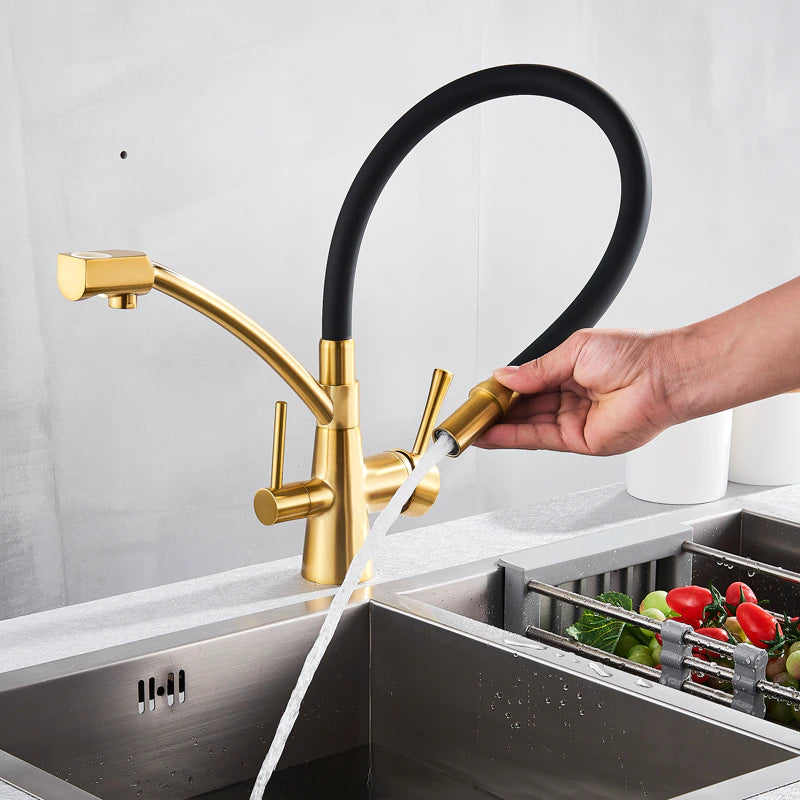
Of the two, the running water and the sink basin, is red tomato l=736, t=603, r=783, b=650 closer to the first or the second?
the sink basin

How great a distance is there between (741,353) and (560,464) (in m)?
1.70

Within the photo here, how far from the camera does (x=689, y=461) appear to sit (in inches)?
54.3

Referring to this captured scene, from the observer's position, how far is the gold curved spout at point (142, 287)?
93cm

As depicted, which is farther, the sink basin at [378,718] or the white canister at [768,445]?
the white canister at [768,445]

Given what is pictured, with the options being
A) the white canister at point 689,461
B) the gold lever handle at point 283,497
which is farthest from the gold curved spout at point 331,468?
the white canister at point 689,461

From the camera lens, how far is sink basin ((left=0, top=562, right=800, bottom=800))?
2.92 ft

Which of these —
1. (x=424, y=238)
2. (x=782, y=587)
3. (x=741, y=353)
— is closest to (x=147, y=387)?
(x=424, y=238)

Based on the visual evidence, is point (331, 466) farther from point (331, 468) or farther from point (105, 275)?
point (105, 275)

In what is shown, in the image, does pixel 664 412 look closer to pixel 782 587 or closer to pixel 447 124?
pixel 782 587

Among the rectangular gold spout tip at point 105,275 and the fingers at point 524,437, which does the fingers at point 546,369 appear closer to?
the fingers at point 524,437

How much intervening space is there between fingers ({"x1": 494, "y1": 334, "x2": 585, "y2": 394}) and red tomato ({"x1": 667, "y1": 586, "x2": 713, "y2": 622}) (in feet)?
0.80

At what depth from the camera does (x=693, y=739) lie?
857mm

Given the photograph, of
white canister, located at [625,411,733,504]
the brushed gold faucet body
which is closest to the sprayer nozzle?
the brushed gold faucet body

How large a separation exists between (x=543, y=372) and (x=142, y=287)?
1.12ft
